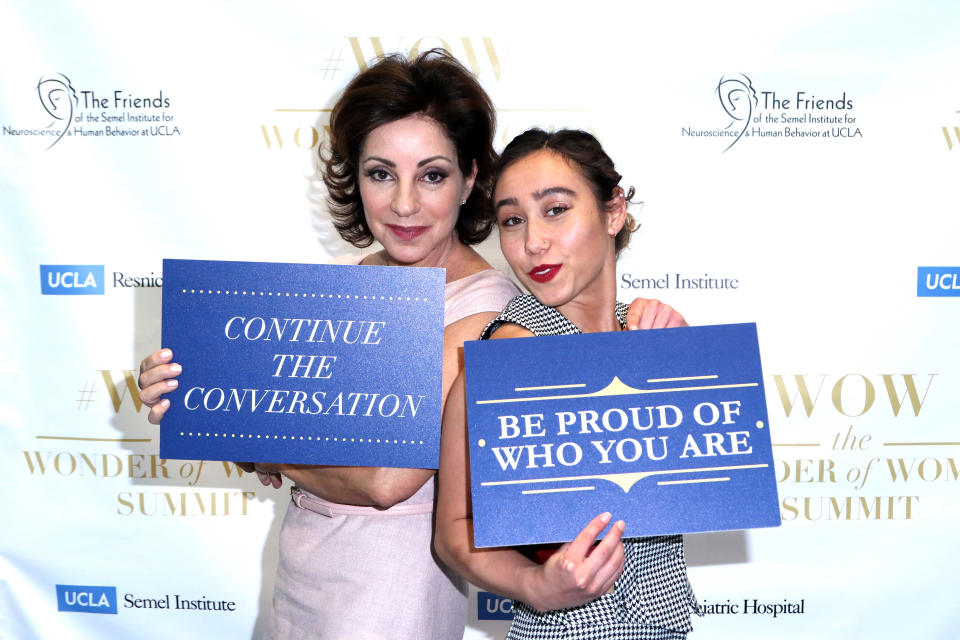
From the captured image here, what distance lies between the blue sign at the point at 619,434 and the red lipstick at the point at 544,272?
17cm

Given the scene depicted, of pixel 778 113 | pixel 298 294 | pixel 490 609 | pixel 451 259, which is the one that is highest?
pixel 778 113

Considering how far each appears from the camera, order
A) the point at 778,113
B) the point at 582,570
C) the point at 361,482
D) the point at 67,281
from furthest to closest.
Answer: the point at 67,281, the point at 778,113, the point at 361,482, the point at 582,570

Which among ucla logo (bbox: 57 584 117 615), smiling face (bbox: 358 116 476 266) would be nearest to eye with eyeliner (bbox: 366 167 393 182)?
smiling face (bbox: 358 116 476 266)

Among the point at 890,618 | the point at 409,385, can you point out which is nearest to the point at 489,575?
the point at 409,385

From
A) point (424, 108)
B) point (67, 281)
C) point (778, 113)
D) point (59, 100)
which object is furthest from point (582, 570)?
point (59, 100)

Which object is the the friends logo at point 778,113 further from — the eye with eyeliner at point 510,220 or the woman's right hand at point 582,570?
the woman's right hand at point 582,570

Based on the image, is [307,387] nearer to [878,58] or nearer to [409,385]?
[409,385]

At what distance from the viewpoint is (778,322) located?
2463mm

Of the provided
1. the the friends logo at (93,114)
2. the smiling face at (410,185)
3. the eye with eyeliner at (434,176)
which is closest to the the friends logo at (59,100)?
the the friends logo at (93,114)

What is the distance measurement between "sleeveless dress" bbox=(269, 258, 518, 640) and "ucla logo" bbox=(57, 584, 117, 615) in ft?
4.13

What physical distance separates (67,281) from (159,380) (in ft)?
4.33

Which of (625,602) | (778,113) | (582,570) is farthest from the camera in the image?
(778,113)

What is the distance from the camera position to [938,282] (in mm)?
2428

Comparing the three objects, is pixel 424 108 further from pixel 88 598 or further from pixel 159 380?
pixel 88 598
